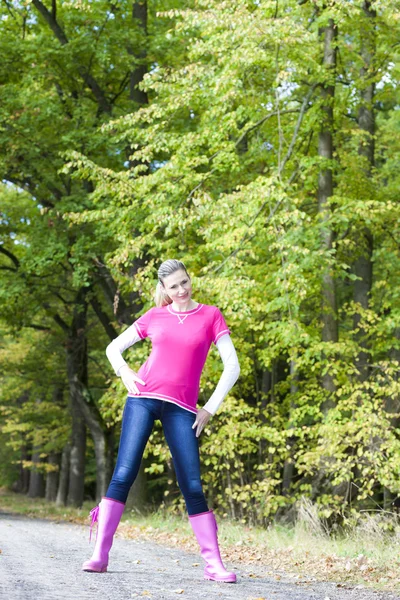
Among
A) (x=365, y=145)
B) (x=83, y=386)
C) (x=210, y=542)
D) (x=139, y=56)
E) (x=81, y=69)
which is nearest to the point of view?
(x=210, y=542)

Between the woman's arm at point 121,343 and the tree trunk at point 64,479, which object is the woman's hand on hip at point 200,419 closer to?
the woman's arm at point 121,343

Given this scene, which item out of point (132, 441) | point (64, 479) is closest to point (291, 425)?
point (132, 441)

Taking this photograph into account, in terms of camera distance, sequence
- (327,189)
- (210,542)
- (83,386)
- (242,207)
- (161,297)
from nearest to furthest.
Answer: (210,542), (161,297), (242,207), (327,189), (83,386)

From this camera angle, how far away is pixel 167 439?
18.6 ft

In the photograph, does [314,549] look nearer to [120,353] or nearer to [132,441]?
[132,441]

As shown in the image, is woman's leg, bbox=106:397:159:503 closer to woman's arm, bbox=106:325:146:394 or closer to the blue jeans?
the blue jeans

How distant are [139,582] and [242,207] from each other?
24.4ft

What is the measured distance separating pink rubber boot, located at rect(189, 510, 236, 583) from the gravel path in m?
0.07

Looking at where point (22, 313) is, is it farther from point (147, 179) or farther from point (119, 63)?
point (147, 179)

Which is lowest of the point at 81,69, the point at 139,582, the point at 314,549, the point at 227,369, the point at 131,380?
the point at 314,549

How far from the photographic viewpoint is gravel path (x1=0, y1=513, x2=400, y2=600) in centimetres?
499

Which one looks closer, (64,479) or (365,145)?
(365,145)

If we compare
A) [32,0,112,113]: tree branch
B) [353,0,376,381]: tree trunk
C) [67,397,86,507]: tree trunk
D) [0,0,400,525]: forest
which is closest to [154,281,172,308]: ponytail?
[0,0,400,525]: forest

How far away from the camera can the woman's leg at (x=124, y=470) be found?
5.64 meters
